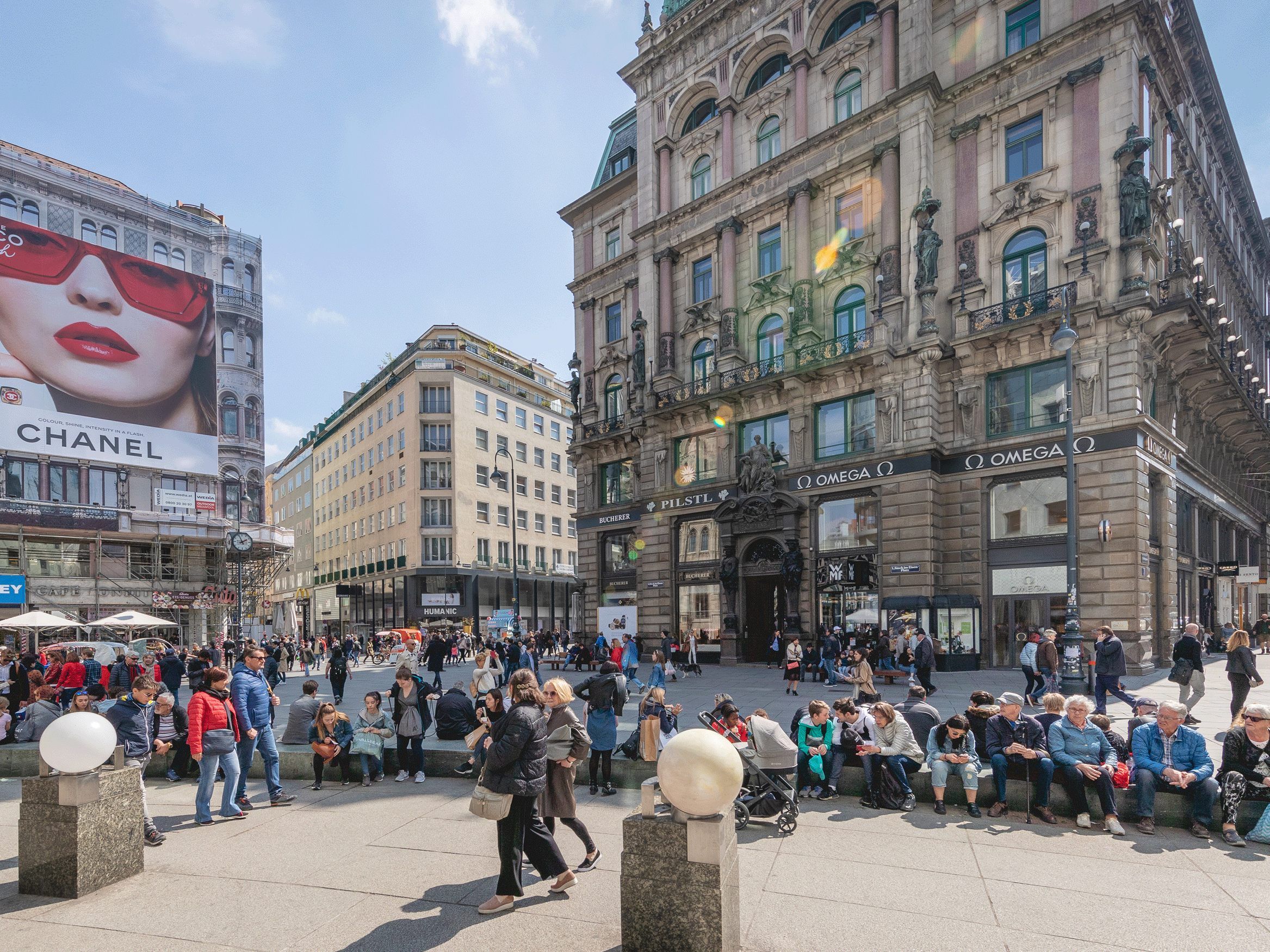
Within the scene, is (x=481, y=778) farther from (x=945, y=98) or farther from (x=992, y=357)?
(x=945, y=98)

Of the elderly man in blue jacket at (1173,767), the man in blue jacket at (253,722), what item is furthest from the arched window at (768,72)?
the man in blue jacket at (253,722)

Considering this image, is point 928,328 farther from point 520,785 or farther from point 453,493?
point 453,493

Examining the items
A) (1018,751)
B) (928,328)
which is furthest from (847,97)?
(1018,751)

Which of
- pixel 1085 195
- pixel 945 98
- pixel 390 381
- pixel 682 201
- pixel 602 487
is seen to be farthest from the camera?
pixel 390 381

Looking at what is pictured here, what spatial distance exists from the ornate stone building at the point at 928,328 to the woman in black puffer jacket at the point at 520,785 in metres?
19.8

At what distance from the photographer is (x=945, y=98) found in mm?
25906

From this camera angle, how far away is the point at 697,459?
3197 cm

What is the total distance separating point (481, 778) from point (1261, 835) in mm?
7373

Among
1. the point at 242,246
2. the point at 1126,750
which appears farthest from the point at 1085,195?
the point at 242,246

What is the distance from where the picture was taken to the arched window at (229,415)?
47594 millimetres

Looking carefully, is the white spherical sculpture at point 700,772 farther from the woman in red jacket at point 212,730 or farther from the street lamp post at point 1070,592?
the street lamp post at point 1070,592

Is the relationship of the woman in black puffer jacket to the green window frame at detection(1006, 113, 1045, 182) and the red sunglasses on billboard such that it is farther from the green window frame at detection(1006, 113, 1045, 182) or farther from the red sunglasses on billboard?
the red sunglasses on billboard

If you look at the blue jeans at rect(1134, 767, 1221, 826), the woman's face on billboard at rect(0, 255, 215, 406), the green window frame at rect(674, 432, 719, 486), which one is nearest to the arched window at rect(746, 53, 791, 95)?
the green window frame at rect(674, 432, 719, 486)

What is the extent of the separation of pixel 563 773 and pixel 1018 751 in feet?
16.8
